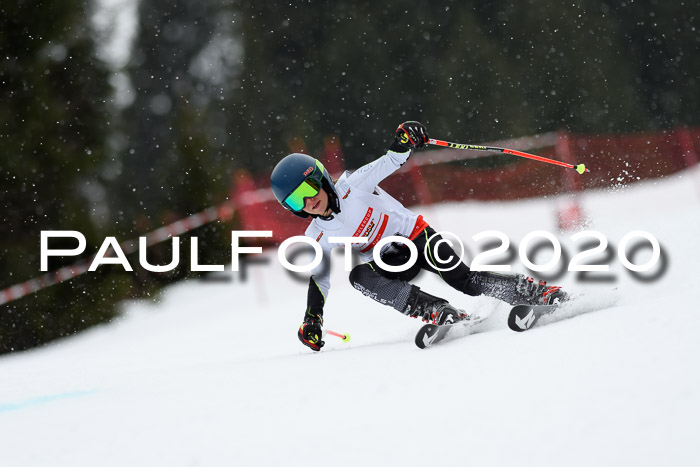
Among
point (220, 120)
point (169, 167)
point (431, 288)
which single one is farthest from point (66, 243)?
point (220, 120)

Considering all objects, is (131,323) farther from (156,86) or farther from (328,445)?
(156,86)

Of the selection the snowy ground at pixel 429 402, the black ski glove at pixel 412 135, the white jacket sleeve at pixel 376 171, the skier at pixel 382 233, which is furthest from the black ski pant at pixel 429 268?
the black ski glove at pixel 412 135

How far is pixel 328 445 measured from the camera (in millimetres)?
3248

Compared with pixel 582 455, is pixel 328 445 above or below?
below

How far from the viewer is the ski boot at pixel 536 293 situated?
504 cm

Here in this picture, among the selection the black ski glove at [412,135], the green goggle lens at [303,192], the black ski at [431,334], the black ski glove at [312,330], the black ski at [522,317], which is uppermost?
the black ski glove at [412,135]

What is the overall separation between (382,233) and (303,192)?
67cm

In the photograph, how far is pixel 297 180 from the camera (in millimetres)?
4980

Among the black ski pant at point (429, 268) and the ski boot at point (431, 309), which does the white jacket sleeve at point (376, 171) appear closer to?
the black ski pant at point (429, 268)

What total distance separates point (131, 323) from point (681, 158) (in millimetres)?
8550

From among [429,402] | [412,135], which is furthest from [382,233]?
[429,402]

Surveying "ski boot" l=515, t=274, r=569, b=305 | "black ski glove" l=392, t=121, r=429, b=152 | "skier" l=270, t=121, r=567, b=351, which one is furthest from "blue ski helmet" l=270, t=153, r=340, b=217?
"ski boot" l=515, t=274, r=569, b=305

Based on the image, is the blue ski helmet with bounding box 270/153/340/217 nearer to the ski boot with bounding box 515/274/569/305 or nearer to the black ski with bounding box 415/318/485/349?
the black ski with bounding box 415/318/485/349

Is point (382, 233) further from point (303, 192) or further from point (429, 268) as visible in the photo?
point (303, 192)
